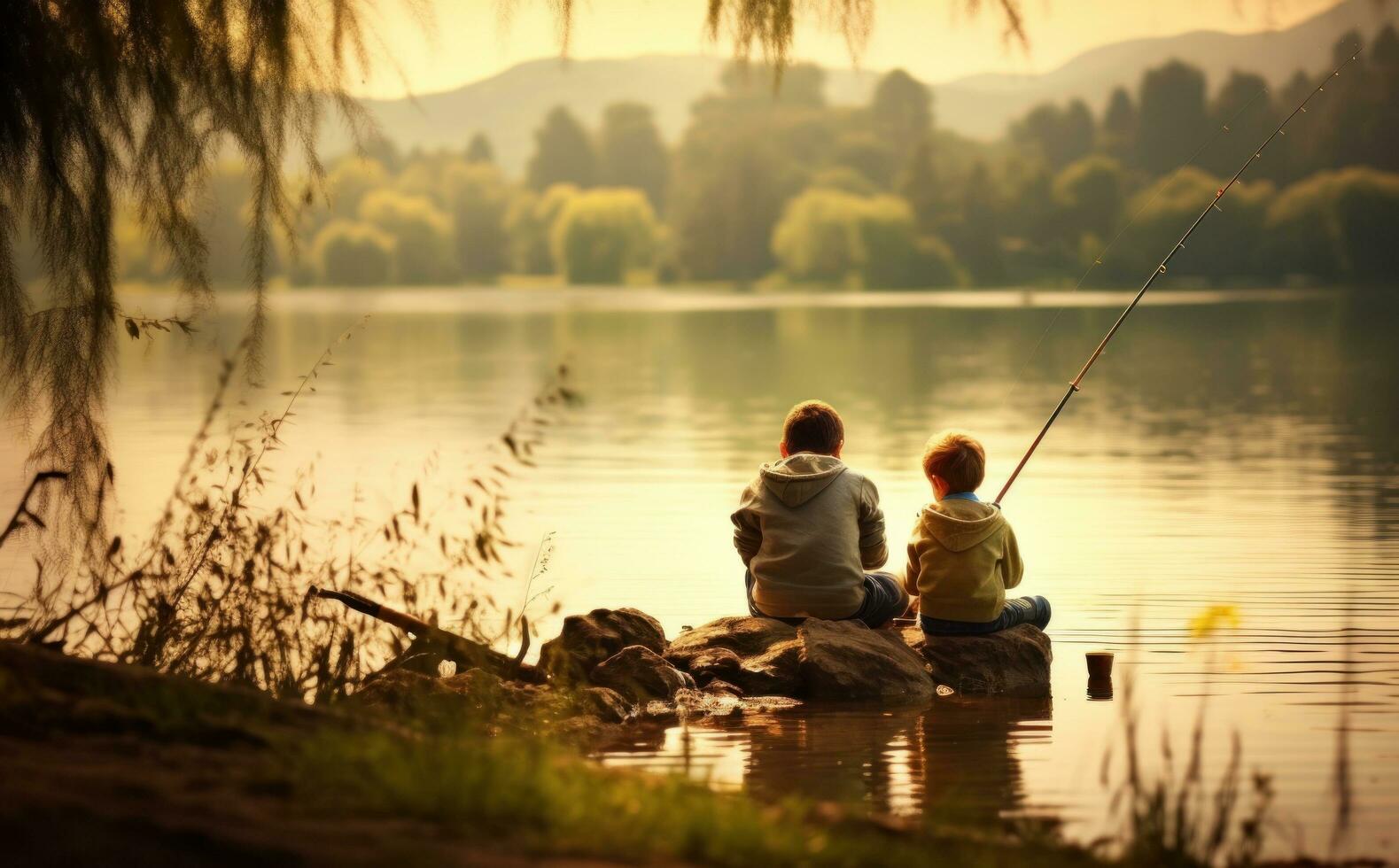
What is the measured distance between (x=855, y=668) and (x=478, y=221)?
440 feet

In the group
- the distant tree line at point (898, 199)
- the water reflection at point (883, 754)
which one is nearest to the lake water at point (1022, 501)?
the water reflection at point (883, 754)

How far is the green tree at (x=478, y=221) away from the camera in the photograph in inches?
5335

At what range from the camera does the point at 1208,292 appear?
86125 millimetres

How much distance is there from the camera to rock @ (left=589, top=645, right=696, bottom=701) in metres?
6.67

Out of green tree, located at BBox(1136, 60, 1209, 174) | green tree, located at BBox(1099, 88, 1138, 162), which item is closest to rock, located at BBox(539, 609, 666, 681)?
green tree, located at BBox(1136, 60, 1209, 174)

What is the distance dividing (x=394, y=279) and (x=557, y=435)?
102798 mm

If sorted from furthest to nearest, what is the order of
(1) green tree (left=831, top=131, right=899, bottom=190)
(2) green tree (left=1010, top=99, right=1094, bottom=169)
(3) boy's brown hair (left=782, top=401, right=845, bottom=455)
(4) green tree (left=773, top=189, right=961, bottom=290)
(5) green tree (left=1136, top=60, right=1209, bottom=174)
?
(1) green tree (left=831, top=131, right=899, bottom=190), (2) green tree (left=1010, top=99, right=1094, bottom=169), (5) green tree (left=1136, top=60, right=1209, bottom=174), (4) green tree (left=773, top=189, right=961, bottom=290), (3) boy's brown hair (left=782, top=401, right=845, bottom=455)

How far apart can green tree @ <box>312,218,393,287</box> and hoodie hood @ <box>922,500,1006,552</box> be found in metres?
110

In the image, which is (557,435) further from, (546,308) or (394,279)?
(394,279)

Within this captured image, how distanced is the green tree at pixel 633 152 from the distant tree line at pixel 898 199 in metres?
0.33

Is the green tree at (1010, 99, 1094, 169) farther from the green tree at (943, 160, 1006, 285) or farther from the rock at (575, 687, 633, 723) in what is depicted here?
the rock at (575, 687, 633, 723)

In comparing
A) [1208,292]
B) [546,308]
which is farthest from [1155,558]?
[1208,292]

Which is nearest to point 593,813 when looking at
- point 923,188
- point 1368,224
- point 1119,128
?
point 1368,224

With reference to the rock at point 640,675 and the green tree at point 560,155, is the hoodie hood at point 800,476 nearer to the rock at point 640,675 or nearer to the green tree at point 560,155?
the rock at point 640,675
